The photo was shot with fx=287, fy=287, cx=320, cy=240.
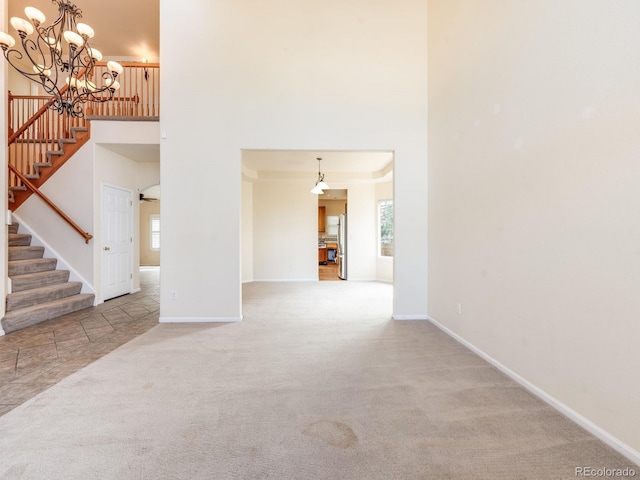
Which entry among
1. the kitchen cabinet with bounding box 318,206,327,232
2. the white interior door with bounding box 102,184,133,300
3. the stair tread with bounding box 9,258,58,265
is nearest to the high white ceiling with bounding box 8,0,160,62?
the white interior door with bounding box 102,184,133,300

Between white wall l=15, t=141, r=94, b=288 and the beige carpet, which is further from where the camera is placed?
white wall l=15, t=141, r=94, b=288

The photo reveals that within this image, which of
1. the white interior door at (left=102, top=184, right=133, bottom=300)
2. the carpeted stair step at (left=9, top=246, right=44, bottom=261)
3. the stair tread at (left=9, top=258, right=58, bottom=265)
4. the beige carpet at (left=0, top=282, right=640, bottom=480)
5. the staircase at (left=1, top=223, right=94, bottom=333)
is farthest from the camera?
the white interior door at (left=102, top=184, right=133, bottom=300)

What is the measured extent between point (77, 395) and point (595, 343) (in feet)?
11.8

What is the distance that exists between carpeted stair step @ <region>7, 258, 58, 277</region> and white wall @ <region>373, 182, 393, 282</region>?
6783 millimetres

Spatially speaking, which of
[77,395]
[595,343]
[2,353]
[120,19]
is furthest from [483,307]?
[120,19]

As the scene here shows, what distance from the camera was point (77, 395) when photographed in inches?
86.6

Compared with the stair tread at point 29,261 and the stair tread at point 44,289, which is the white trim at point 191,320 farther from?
the stair tread at point 29,261

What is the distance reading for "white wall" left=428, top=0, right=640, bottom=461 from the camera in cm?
159

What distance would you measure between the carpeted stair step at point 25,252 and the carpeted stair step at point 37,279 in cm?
41

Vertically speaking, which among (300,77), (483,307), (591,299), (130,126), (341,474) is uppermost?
(300,77)

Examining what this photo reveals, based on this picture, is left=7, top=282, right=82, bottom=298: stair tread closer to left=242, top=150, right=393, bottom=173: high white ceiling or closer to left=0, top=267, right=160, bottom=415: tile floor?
left=0, top=267, right=160, bottom=415: tile floor

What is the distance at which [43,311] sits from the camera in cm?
401

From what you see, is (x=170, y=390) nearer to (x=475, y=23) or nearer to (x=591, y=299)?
(x=591, y=299)

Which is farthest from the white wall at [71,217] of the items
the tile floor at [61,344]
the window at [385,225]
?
the window at [385,225]
